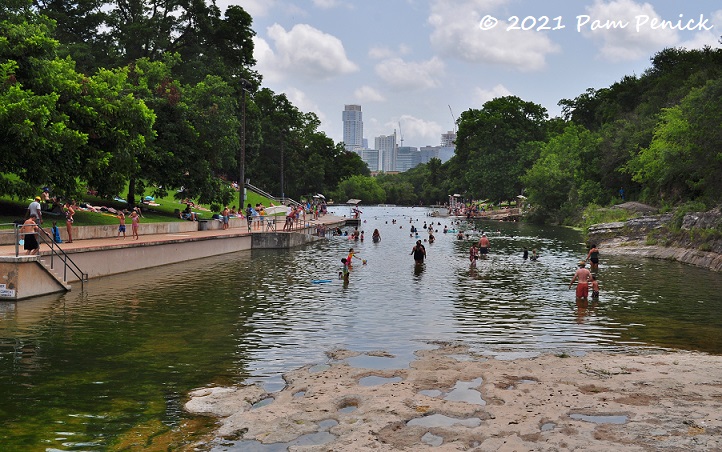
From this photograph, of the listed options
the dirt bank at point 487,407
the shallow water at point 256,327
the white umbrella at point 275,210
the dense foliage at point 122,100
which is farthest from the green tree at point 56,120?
the white umbrella at point 275,210

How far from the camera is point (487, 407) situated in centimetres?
1129

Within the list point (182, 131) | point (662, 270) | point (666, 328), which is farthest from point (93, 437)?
point (182, 131)

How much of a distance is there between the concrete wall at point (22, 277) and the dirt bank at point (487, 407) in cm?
1239

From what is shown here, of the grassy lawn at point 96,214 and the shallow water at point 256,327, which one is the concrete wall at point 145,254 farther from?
the grassy lawn at point 96,214

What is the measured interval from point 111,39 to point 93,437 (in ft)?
220

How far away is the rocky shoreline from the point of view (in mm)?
38803

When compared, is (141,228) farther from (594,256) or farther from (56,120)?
(594,256)

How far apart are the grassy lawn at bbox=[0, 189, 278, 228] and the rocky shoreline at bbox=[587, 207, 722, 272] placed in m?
32.4

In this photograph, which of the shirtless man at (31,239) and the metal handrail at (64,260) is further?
the metal handrail at (64,260)

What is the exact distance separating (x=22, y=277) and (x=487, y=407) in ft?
56.6

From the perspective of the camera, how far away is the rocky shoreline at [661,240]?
3880 centimetres

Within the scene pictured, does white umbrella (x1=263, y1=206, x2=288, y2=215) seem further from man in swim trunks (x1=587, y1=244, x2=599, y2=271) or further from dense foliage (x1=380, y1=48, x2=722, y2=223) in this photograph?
man in swim trunks (x1=587, y1=244, x2=599, y2=271)

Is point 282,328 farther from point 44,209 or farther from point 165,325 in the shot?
point 44,209

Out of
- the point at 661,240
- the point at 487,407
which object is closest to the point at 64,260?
the point at 487,407
